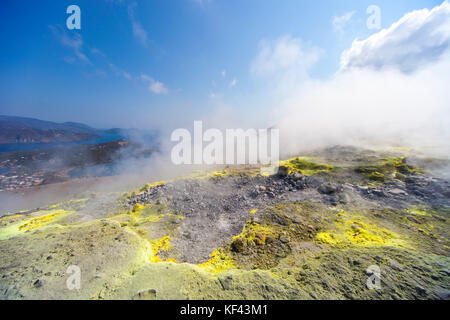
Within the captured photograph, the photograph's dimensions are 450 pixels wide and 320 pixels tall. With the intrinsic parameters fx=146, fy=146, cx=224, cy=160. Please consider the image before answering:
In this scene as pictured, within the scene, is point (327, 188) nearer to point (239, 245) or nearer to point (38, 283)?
point (239, 245)

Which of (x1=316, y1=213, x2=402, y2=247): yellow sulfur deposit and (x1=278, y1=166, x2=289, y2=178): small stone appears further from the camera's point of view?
(x1=278, y1=166, x2=289, y2=178): small stone

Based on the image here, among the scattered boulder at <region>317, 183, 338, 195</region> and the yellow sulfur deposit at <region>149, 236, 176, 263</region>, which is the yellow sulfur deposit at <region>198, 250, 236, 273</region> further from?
the scattered boulder at <region>317, 183, 338, 195</region>

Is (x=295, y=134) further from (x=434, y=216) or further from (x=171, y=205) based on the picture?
(x=171, y=205)

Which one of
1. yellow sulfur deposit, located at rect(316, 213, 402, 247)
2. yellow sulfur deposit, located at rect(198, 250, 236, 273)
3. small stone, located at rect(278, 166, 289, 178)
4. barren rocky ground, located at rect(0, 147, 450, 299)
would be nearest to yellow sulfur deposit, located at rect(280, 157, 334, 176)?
small stone, located at rect(278, 166, 289, 178)

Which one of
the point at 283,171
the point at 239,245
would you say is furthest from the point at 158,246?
the point at 283,171

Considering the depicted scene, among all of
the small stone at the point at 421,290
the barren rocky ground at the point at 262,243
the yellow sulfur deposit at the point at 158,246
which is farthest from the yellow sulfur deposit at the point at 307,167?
the yellow sulfur deposit at the point at 158,246

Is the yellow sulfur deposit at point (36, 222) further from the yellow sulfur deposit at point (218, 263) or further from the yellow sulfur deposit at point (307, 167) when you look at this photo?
the yellow sulfur deposit at point (307, 167)

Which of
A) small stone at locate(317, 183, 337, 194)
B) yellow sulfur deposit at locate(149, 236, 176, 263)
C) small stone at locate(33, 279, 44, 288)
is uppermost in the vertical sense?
small stone at locate(317, 183, 337, 194)

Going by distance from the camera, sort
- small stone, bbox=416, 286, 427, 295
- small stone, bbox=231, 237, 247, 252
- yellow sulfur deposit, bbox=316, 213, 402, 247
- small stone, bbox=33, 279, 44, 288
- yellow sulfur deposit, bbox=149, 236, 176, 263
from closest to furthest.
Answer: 1. small stone, bbox=416, 286, 427, 295
2. small stone, bbox=33, 279, 44, 288
3. yellow sulfur deposit, bbox=316, 213, 402, 247
4. yellow sulfur deposit, bbox=149, 236, 176, 263
5. small stone, bbox=231, 237, 247, 252

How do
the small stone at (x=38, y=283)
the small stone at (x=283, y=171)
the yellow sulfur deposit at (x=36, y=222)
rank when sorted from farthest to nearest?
the small stone at (x=283, y=171) < the yellow sulfur deposit at (x=36, y=222) < the small stone at (x=38, y=283)
